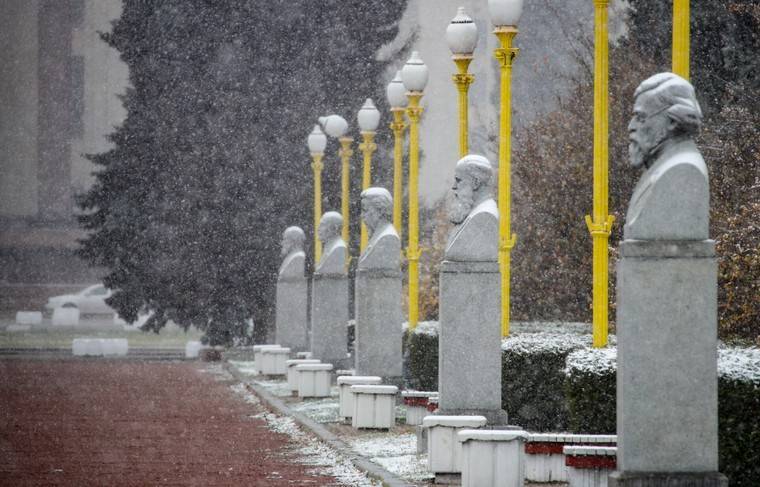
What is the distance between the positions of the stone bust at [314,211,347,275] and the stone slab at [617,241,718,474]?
17.7 metres

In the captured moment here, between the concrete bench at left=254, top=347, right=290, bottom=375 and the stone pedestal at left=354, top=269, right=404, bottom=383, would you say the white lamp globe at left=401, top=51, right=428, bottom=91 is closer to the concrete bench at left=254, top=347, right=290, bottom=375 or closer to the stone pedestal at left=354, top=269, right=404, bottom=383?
the stone pedestal at left=354, top=269, right=404, bottom=383

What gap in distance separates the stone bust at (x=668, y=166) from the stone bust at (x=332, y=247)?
17.5 metres

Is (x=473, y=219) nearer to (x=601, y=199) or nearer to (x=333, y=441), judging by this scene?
(x=601, y=199)

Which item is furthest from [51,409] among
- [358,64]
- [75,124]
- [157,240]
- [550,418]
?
[75,124]

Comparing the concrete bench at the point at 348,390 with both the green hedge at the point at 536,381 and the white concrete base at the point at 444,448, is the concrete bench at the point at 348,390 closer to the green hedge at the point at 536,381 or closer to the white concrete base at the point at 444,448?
the green hedge at the point at 536,381

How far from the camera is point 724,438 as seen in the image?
11.4 metres

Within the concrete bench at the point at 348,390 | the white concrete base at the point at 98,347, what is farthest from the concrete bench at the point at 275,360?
the concrete bench at the point at 348,390

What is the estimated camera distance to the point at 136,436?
18.9 metres

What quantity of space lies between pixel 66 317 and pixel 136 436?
41.7 m

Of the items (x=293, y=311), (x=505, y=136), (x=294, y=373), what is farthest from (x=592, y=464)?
(x=293, y=311)

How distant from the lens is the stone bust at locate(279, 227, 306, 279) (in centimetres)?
3369

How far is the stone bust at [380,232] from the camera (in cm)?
2250

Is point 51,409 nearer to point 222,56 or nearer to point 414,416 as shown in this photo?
point 414,416

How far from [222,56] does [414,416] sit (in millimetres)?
29159
